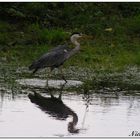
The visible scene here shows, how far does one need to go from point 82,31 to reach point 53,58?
538cm

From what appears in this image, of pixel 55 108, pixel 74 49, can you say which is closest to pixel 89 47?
pixel 74 49

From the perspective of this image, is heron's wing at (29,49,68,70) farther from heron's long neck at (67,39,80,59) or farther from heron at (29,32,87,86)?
heron's long neck at (67,39,80,59)

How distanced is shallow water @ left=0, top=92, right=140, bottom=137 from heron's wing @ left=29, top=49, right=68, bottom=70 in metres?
1.80

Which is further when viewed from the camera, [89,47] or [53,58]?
[89,47]

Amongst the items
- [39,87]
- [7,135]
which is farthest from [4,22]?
[7,135]

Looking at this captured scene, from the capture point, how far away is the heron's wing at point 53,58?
16141mm

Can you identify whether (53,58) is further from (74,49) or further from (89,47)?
(89,47)

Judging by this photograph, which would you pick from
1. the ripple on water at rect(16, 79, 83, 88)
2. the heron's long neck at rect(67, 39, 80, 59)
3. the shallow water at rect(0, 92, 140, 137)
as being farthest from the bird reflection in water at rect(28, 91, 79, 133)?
the heron's long neck at rect(67, 39, 80, 59)

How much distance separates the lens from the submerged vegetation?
710 inches

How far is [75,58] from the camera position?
1925cm

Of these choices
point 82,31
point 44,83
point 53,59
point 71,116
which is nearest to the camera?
point 71,116

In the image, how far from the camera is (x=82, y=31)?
21.6 metres

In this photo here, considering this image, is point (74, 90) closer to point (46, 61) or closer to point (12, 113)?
point (46, 61)

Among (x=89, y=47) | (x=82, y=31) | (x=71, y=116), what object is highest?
(x=82, y=31)
